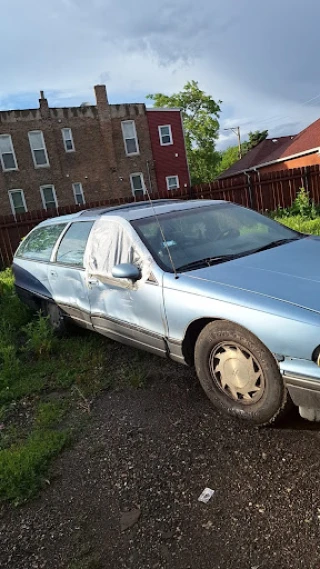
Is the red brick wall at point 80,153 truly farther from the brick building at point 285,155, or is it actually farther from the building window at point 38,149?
the brick building at point 285,155

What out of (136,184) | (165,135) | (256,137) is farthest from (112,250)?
(256,137)

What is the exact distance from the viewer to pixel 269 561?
1882 millimetres

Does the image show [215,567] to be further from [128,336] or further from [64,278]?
[64,278]

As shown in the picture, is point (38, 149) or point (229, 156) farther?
point (229, 156)

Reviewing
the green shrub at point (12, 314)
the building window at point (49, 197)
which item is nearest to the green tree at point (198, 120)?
the building window at point (49, 197)

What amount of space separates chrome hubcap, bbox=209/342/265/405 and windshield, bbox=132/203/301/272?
742mm

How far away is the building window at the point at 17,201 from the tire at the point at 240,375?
79.3 feet

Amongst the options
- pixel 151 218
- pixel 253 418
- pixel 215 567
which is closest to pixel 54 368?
pixel 151 218

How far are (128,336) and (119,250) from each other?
76 centimetres

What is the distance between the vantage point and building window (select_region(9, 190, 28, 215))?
24953mm

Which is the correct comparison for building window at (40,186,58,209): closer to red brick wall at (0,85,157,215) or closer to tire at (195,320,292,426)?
red brick wall at (0,85,157,215)

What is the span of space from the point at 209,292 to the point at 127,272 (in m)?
0.81

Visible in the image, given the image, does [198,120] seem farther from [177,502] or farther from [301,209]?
[177,502]

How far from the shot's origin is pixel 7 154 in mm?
24609
